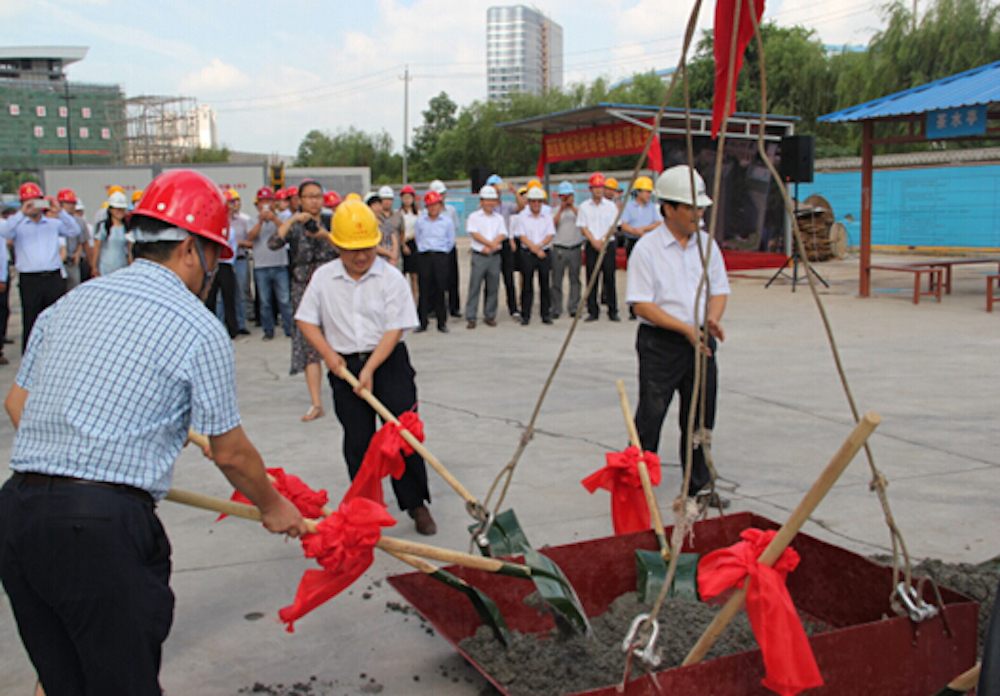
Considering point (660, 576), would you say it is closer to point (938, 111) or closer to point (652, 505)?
point (652, 505)

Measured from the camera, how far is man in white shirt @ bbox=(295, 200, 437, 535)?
430 centimetres

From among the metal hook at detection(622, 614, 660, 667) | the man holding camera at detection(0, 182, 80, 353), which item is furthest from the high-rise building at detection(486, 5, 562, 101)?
the metal hook at detection(622, 614, 660, 667)

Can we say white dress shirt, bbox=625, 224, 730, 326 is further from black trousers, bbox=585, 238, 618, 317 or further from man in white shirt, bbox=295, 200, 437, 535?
black trousers, bbox=585, 238, 618, 317

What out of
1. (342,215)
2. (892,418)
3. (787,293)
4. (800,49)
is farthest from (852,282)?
(800,49)

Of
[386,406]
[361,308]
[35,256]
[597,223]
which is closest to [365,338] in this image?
[361,308]

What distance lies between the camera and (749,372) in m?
8.12

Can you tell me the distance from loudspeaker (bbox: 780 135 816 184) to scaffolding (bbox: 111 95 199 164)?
48.5 meters

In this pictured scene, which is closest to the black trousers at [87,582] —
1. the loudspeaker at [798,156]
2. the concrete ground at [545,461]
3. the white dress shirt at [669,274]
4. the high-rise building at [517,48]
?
the concrete ground at [545,461]

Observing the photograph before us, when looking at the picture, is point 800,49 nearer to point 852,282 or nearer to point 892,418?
point 852,282

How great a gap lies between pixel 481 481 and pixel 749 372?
4027 millimetres

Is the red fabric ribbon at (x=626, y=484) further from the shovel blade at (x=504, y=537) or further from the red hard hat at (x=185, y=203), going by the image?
the red hard hat at (x=185, y=203)

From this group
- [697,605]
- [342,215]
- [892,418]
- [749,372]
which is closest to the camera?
[697,605]

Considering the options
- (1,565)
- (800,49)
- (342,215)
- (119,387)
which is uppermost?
(800,49)

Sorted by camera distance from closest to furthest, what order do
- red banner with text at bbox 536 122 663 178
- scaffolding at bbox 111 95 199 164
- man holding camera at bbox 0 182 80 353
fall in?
1. man holding camera at bbox 0 182 80 353
2. red banner with text at bbox 536 122 663 178
3. scaffolding at bbox 111 95 199 164
